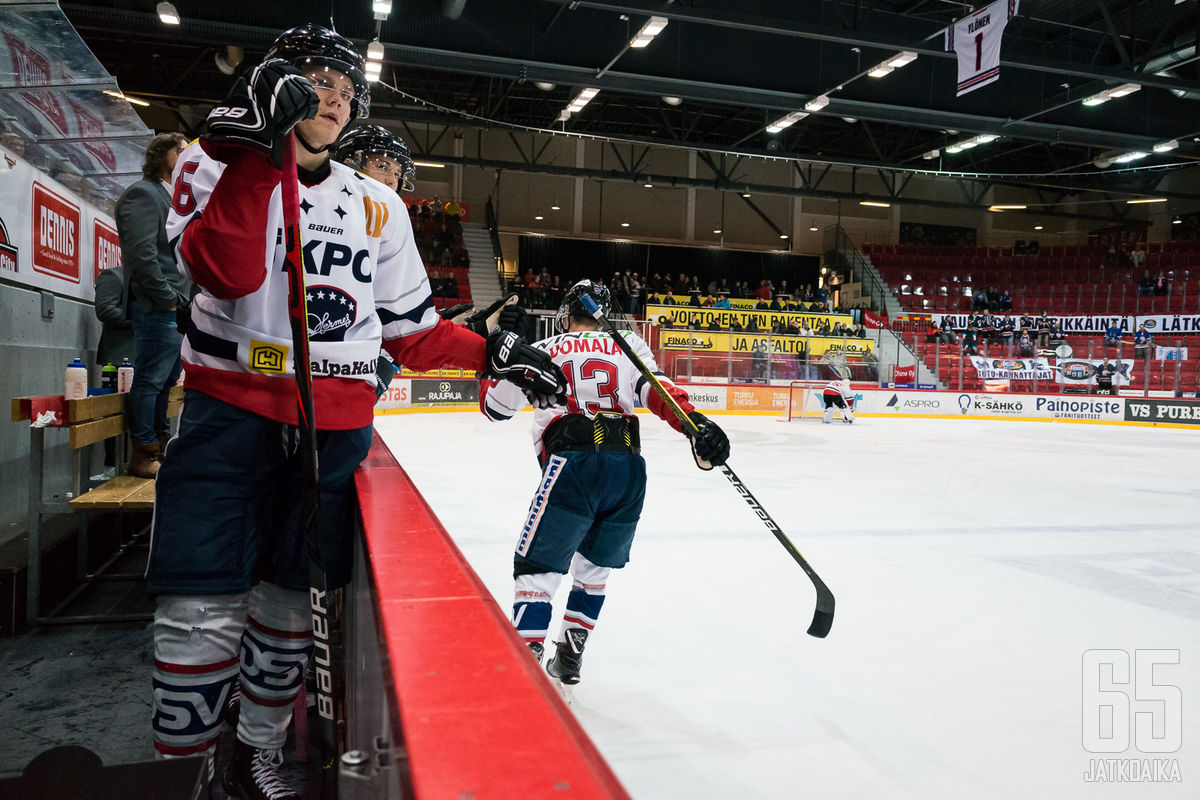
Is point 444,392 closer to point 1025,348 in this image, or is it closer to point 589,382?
point 1025,348

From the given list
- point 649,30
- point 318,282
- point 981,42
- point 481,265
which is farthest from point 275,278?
point 481,265

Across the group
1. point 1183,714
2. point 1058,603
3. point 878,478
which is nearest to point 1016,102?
point 878,478

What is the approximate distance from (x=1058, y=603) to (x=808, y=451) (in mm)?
5655

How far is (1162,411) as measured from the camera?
15039 millimetres

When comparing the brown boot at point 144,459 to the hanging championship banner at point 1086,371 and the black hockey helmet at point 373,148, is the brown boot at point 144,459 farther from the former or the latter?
the hanging championship banner at point 1086,371

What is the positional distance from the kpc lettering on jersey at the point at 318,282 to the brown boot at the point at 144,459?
6.72 ft

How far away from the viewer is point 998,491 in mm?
6359

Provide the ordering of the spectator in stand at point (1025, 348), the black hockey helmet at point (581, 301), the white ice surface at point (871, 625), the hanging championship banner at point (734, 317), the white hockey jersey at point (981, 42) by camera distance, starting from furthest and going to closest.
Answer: the hanging championship banner at point (734, 317), the spectator in stand at point (1025, 348), the white hockey jersey at point (981, 42), the black hockey helmet at point (581, 301), the white ice surface at point (871, 625)

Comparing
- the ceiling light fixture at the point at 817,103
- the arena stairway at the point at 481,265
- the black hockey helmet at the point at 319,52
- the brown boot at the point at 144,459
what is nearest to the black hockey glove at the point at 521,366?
the black hockey helmet at the point at 319,52

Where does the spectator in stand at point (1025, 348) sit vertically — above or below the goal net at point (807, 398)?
above

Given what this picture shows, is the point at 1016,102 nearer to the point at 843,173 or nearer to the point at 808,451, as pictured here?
the point at 808,451

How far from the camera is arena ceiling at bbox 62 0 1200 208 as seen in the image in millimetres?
10383

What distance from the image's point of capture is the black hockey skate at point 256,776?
4.78ft

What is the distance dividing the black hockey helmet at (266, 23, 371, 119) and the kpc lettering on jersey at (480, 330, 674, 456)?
1.18 metres
